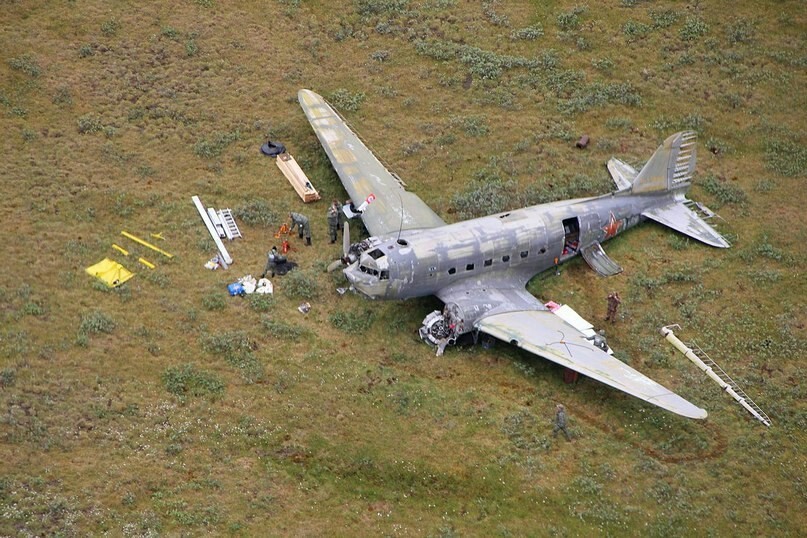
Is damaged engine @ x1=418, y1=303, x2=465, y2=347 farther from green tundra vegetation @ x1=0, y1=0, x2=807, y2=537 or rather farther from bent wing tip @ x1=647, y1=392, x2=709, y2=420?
bent wing tip @ x1=647, y1=392, x2=709, y2=420

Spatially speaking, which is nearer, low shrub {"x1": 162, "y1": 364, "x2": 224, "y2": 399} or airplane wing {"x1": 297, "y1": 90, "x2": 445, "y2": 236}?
low shrub {"x1": 162, "y1": 364, "x2": 224, "y2": 399}

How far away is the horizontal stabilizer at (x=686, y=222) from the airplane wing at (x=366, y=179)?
10.7 meters

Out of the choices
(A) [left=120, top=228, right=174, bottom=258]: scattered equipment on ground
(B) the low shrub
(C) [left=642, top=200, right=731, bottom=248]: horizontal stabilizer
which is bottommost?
(B) the low shrub

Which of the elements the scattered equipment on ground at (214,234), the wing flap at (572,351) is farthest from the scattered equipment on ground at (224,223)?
the wing flap at (572,351)

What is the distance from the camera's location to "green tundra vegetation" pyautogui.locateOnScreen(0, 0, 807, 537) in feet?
94.1

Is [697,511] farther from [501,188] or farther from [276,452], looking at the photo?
[501,188]

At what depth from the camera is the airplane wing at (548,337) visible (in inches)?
1189

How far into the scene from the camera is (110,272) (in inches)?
1435

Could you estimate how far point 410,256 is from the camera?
111ft

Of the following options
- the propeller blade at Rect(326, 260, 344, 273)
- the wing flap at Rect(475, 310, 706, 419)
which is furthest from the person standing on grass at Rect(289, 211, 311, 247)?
the wing flap at Rect(475, 310, 706, 419)

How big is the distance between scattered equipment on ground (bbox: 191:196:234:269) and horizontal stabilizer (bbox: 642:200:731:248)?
772 inches

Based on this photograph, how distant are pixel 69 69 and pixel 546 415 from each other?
3339 centimetres

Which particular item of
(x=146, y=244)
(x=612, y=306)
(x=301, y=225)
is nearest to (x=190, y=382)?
(x=146, y=244)

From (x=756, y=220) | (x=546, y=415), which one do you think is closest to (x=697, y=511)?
(x=546, y=415)
